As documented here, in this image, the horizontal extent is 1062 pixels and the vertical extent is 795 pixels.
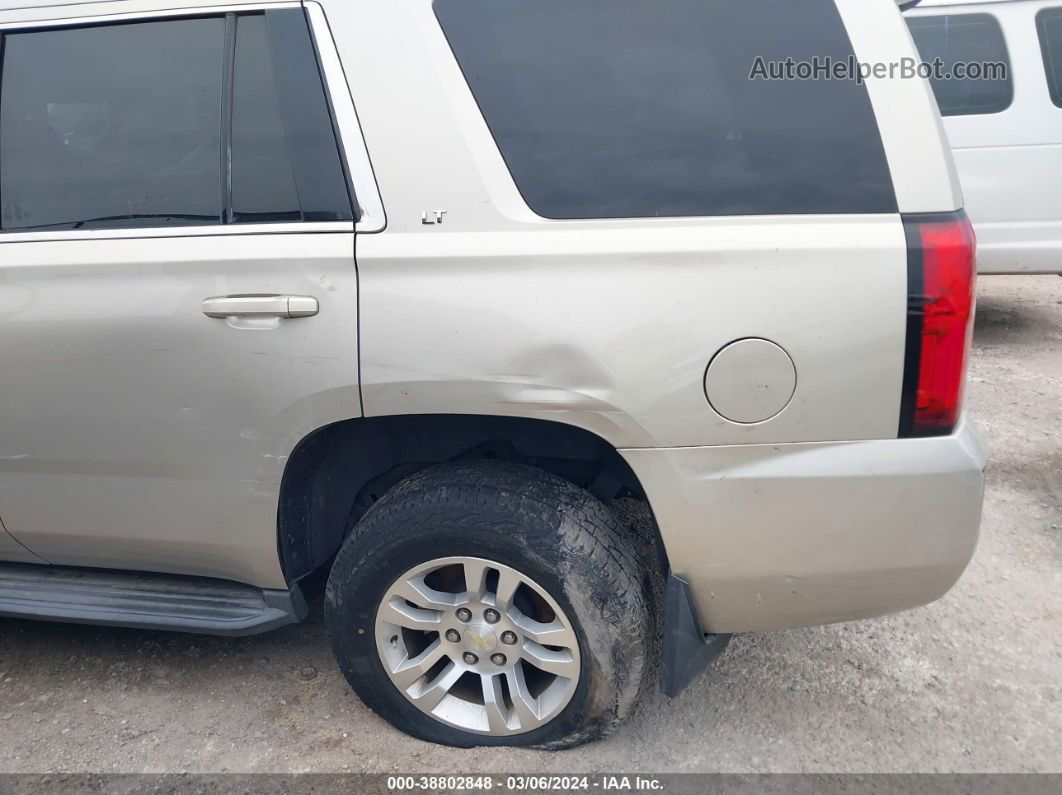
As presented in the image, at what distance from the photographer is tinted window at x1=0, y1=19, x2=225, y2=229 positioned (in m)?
2.31

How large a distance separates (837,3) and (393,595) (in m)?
1.77

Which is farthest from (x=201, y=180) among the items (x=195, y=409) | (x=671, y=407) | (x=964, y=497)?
(x=964, y=497)

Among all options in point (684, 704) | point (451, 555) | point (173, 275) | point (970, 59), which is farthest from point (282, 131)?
point (970, 59)

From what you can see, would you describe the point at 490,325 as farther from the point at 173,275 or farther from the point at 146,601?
the point at 146,601

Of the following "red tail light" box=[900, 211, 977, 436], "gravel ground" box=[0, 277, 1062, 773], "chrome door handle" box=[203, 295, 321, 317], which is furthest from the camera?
"gravel ground" box=[0, 277, 1062, 773]

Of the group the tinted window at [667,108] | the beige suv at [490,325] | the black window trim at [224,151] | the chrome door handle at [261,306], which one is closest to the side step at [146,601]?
the beige suv at [490,325]

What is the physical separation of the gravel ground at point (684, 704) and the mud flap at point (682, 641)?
12.2 inches

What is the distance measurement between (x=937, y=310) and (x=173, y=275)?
1787 mm

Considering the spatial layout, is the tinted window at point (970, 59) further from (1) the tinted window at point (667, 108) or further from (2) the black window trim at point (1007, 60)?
(1) the tinted window at point (667, 108)

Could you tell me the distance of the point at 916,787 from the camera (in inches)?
90.0

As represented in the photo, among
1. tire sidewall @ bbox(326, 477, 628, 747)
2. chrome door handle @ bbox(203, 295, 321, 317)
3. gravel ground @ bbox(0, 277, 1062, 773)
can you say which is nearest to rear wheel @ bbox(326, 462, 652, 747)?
tire sidewall @ bbox(326, 477, 628, 747)

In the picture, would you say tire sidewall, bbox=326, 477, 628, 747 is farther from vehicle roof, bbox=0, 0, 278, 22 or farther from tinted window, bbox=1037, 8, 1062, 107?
tinted window, bbox=1037, 8, 1062, 107

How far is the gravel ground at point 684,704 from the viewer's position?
2.43 metres

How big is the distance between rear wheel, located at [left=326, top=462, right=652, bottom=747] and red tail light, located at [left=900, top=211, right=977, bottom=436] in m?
0.81
